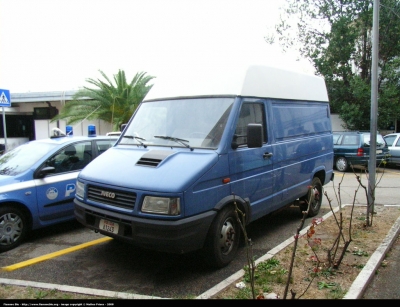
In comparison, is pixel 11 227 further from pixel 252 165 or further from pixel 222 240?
pixel 252 165

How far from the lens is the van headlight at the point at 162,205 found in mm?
3670

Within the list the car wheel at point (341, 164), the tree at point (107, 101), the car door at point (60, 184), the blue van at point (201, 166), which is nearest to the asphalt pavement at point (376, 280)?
the blue van at point (201, 166)

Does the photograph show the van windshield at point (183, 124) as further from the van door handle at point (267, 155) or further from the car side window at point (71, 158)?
the car side window at point (71, 158)

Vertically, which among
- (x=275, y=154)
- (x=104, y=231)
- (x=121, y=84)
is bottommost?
(x=104, y=231)

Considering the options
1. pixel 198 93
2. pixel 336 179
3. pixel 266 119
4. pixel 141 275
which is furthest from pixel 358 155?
pixel 141 275

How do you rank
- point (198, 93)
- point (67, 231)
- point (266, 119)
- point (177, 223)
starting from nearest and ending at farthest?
point (177, 223)
point (198, 93)
point (266, 119)
point (67, 231)

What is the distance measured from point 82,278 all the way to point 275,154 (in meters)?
3.21

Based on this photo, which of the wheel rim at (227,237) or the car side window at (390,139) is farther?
the car side window at (390,139)

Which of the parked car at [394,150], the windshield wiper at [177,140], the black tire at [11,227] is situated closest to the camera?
the windshield wiper at [177,140]

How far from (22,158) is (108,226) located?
2.60 meters

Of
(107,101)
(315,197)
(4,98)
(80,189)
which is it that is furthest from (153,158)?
(107,101)
